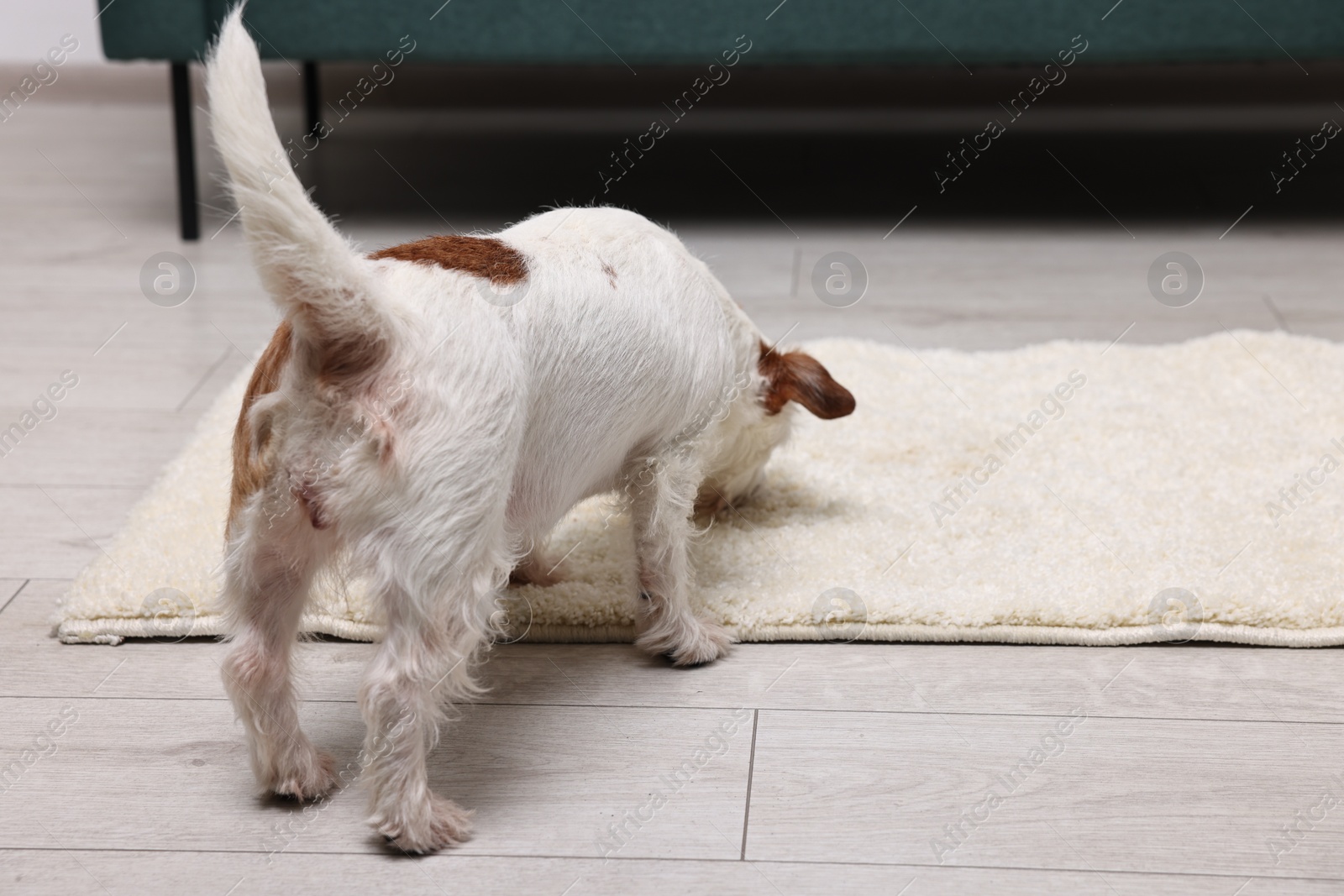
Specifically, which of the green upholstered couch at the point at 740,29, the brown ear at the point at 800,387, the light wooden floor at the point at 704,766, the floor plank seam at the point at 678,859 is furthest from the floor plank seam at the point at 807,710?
the green upholstered couch at the point at 740,29

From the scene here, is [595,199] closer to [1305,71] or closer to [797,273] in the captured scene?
[797,273]

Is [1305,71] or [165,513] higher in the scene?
[1305,71]

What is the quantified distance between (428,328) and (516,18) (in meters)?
1.79

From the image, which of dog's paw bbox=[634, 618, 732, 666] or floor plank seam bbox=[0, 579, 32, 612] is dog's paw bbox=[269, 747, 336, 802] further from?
floor plank seam bbox=[0, 579, 32, 612]

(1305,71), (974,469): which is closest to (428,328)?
(974,469)

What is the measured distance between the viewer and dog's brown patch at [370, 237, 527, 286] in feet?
3.71

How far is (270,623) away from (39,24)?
4.18 metres

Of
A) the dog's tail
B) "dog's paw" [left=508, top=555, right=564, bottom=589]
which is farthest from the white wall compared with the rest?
the dog's tail

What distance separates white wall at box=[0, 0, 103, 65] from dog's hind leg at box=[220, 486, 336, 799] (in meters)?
3.95

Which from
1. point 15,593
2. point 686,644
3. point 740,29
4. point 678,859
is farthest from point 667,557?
point 740,29

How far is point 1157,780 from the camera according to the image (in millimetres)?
1203

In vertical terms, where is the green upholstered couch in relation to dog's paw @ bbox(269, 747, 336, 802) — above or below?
above

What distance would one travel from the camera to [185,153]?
112 inches

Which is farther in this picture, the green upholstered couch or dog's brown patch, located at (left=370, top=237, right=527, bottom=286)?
the green upholstered couch
